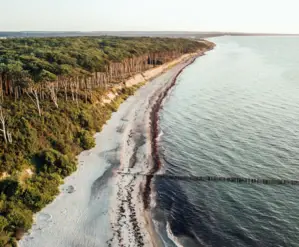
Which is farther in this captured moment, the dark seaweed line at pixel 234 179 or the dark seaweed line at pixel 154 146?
the dark seaweed line at pixel 234 179

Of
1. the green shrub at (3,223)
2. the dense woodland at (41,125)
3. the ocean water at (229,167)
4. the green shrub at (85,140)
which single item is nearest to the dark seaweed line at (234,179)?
the ocean water at (229,167)

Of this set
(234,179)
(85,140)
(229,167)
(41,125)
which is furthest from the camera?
(85,140)

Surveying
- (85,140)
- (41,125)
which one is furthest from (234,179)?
(41,125)

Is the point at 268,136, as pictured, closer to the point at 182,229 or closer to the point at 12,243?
the point at 182,229

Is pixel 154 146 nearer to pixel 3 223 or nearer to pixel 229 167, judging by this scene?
pixel 229 167

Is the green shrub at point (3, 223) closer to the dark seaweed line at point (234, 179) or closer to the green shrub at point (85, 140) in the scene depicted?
the dark seaweed line at point (234, 179)

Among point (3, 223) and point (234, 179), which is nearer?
point (3, 223)

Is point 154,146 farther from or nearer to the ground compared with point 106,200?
nearer to the ground
